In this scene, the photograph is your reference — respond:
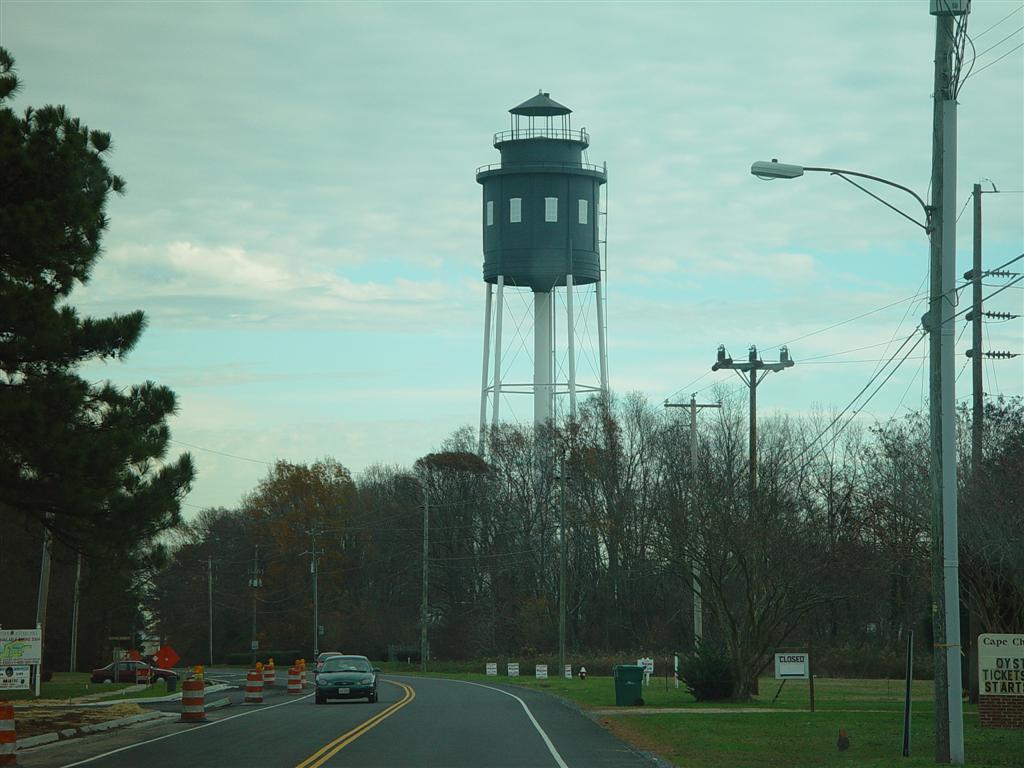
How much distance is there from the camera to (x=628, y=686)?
38.5m

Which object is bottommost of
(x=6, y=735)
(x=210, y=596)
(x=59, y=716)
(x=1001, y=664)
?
(x=59, y=716)

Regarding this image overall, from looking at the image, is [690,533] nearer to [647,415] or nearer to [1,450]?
[1,450]

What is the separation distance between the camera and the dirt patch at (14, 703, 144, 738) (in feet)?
91.8

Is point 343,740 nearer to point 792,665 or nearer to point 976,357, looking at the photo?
point 792,665

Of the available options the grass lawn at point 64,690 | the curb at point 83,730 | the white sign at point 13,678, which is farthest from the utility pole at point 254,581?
the white sign at point 13,678

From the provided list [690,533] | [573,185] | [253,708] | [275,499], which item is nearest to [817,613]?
[573,185]

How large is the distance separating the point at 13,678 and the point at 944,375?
22.2 metres

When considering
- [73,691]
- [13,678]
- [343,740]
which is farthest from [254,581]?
[343,740]

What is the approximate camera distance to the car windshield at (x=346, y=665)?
130 feet

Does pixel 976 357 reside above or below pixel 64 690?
above

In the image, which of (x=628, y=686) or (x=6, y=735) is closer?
(x=6, y=735)

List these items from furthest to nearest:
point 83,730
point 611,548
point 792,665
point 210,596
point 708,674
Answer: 1. point 210,596
2. point 611,548
3. point 708,674
4. point 792,665
5. point 83,730

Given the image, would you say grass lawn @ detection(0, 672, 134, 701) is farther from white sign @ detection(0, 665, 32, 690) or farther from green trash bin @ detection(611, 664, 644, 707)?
green trash bin @ detection(611, 664, 644, 707)

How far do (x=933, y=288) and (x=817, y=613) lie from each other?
1978 inches
